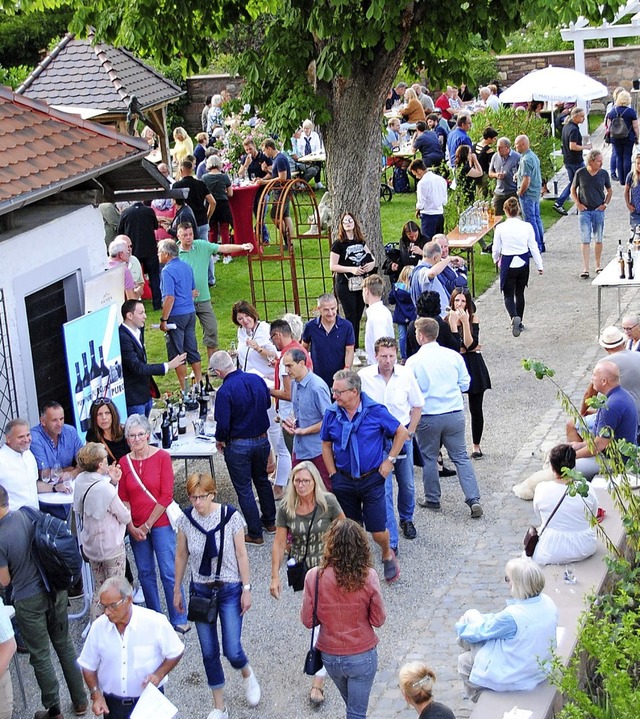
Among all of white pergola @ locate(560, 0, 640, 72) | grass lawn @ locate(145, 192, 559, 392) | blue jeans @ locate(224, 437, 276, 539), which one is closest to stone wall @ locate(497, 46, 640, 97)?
white pergola @ locate(560, 0, 640, 72)

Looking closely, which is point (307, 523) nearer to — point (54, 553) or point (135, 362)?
point (54, 553)

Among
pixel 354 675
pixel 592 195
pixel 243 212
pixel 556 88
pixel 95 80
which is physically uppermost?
pixel 95 80

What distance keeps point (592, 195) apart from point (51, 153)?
8484 millimetres

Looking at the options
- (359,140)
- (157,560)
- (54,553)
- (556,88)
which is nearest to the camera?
(54,553)

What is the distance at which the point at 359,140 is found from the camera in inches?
597

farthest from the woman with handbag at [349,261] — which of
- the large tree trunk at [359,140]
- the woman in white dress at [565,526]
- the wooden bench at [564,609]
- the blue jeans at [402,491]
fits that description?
the woman in white dress at [565,526]

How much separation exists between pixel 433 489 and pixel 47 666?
12.5 ft

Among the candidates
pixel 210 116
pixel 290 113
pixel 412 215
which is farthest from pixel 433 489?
pixel 210 116

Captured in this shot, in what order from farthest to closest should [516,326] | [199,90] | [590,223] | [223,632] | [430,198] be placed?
[199,90] → [430,198] → [590,223] → [516,326] → [223,632]

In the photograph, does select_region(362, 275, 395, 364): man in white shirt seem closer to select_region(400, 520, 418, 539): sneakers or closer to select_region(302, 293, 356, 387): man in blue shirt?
select_region(302, 293, 356, 387): man in blue shirt

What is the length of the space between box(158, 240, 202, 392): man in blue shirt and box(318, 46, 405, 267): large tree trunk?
8.57ft

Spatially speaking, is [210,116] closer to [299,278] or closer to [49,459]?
[299,278]

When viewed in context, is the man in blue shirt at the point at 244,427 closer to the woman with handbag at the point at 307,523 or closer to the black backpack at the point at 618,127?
the woman with handbag at the point at 307,523

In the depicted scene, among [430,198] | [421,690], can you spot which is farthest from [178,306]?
[421,690]
